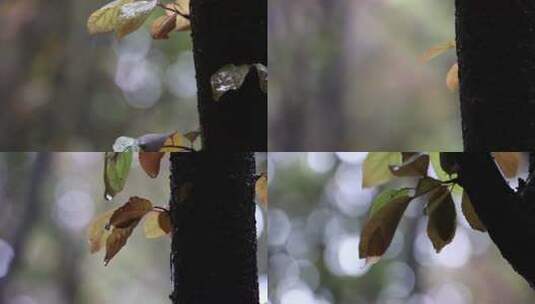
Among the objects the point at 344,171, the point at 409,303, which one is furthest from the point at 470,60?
the point at 409,303

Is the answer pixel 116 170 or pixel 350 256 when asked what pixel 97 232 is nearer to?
pixel 116 170

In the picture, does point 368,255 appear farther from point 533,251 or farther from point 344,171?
point 344,171

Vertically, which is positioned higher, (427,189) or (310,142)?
(310,142)

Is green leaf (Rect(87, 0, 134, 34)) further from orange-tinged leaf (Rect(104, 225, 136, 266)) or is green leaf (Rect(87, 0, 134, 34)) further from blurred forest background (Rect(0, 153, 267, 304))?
blurred forest background (Rect(0, 153, 267, 304))

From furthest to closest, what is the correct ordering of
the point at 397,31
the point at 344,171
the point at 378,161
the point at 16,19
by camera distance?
1. the point at 397,31
2. the point at 16,19
3. the point at 344,171
4. the point at 378,161

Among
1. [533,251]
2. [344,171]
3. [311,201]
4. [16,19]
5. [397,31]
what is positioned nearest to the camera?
[533,251]

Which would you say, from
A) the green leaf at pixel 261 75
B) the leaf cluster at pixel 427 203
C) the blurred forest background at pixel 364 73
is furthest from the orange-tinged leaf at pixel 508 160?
the blurred forest background at pixel 364 73

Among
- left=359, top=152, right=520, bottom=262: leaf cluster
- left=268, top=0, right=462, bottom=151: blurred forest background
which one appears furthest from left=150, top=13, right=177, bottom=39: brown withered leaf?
left=268, top=0, right=462, bottom=151: blurred forest background
